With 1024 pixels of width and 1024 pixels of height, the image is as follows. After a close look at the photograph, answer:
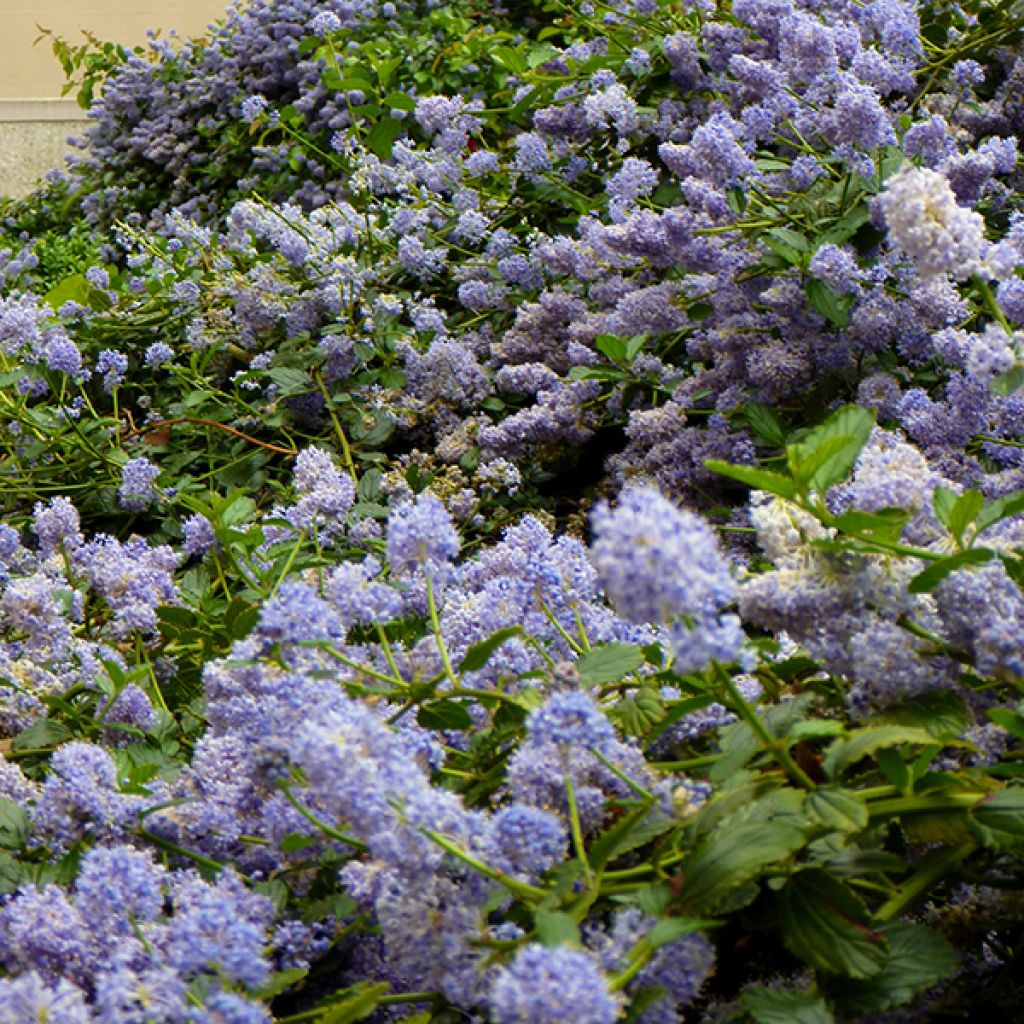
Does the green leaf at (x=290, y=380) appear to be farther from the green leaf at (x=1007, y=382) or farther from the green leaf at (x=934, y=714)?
the green leaf at (x=934, y=714)

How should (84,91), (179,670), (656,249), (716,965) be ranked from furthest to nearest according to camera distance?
(84,91), (656,249), (179,670), (716,965)

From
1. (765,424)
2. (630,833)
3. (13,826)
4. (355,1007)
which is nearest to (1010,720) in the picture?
(630,833)

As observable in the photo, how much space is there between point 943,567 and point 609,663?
1.07ft

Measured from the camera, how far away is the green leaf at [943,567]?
106 centimetres

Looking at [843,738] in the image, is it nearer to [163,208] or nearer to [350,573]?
[350,573]

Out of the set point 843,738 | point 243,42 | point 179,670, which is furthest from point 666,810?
point 243,42

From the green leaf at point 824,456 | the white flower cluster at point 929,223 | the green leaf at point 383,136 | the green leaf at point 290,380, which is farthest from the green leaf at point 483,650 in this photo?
the green leaf at point 383,136

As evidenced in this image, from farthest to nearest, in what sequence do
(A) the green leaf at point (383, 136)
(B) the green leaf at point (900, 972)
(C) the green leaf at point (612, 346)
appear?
(A) the green leaf at point (383, 136)
(C) the green leaf at point (612, 346)
(B) the green leaf at point (900, 972)

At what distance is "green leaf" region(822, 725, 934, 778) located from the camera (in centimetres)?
103

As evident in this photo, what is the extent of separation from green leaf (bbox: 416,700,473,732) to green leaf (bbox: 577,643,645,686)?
0.36ft

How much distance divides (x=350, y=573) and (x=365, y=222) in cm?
188

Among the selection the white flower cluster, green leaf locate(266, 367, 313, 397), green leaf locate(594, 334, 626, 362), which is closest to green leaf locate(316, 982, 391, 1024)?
the white flower cluster

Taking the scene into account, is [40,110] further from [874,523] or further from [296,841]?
[874,523]

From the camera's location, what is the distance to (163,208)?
18.8 ft
